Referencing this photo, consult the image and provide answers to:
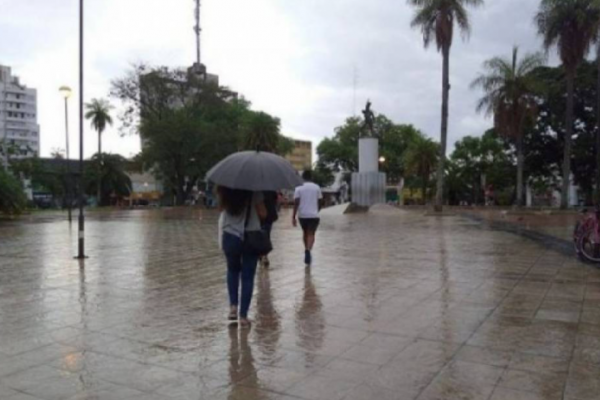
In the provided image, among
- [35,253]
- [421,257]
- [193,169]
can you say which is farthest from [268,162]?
[193,169]

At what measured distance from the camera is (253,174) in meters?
5.17

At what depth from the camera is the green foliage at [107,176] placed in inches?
2446

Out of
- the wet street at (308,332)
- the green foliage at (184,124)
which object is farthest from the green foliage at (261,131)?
the wet street at (308,332)

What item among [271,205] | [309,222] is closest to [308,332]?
[271,205]

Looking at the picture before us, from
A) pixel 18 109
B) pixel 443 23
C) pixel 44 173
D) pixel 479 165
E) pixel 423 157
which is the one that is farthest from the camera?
pixel 18 109

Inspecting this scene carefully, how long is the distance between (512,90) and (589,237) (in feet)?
82.6

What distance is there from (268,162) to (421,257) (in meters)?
6.36

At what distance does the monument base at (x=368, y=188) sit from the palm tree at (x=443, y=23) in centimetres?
778

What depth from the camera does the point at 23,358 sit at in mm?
4469

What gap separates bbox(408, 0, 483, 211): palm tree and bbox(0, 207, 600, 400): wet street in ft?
69.2

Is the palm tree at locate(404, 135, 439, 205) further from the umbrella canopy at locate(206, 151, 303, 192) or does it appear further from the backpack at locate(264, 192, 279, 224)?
the umbrella canopy at locate(206, 151, 303, 192)

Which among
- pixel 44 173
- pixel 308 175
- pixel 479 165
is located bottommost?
pixel 308 175

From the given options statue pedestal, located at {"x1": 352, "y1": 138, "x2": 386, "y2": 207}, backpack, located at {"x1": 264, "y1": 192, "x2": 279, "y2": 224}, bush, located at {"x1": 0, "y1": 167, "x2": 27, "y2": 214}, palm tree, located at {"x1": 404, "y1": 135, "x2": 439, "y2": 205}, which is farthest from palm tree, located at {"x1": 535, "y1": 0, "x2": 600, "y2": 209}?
bush, located at {"x1": 0, "y1": 167, "x2": 27, "y2": 214}

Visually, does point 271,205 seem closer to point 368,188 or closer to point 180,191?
point 368,188
